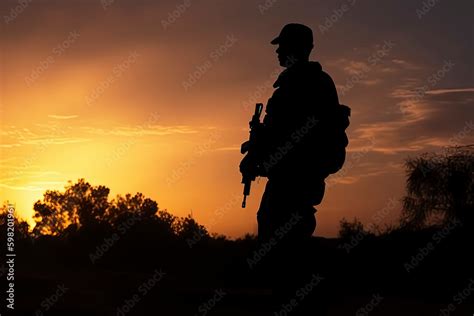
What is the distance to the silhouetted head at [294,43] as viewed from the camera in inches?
273

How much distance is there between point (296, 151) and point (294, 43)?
0.98 m

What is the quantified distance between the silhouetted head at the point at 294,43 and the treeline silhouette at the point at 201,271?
478 centimetres

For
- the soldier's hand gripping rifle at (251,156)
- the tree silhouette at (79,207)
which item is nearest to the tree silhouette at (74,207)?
Result: the tree silhouette at (79,207)

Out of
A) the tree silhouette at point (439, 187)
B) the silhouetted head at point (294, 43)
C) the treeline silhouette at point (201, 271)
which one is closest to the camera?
the silhouetted head at point (294, 43)

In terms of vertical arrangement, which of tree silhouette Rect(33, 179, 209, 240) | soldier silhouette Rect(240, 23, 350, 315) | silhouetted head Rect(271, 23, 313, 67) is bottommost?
soldier silhouette Rect(240, 23, 350, 315)

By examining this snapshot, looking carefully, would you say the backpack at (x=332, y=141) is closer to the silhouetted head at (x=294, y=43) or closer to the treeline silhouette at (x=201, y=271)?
the silhouetted head at (x=294, y=43)

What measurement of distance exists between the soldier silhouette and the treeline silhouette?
4350 mm

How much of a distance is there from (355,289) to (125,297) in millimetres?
5675

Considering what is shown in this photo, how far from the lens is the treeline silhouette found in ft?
52.0

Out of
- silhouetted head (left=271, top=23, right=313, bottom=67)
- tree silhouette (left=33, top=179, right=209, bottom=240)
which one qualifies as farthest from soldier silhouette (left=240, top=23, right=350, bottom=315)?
tree silhouette (left=33, top=179, right=209, bottom=240)

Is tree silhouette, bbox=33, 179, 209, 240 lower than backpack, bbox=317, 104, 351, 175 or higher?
higher

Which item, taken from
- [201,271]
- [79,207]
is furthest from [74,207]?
[201,271]

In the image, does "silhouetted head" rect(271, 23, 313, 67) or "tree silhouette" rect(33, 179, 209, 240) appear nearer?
"silhouetted head" rect(271, 23, 313, 67)

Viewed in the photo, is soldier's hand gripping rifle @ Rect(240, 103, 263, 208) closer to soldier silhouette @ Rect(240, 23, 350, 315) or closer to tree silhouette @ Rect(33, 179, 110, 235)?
soldier silhouette @ Rect(240, 23, 350, 315)
